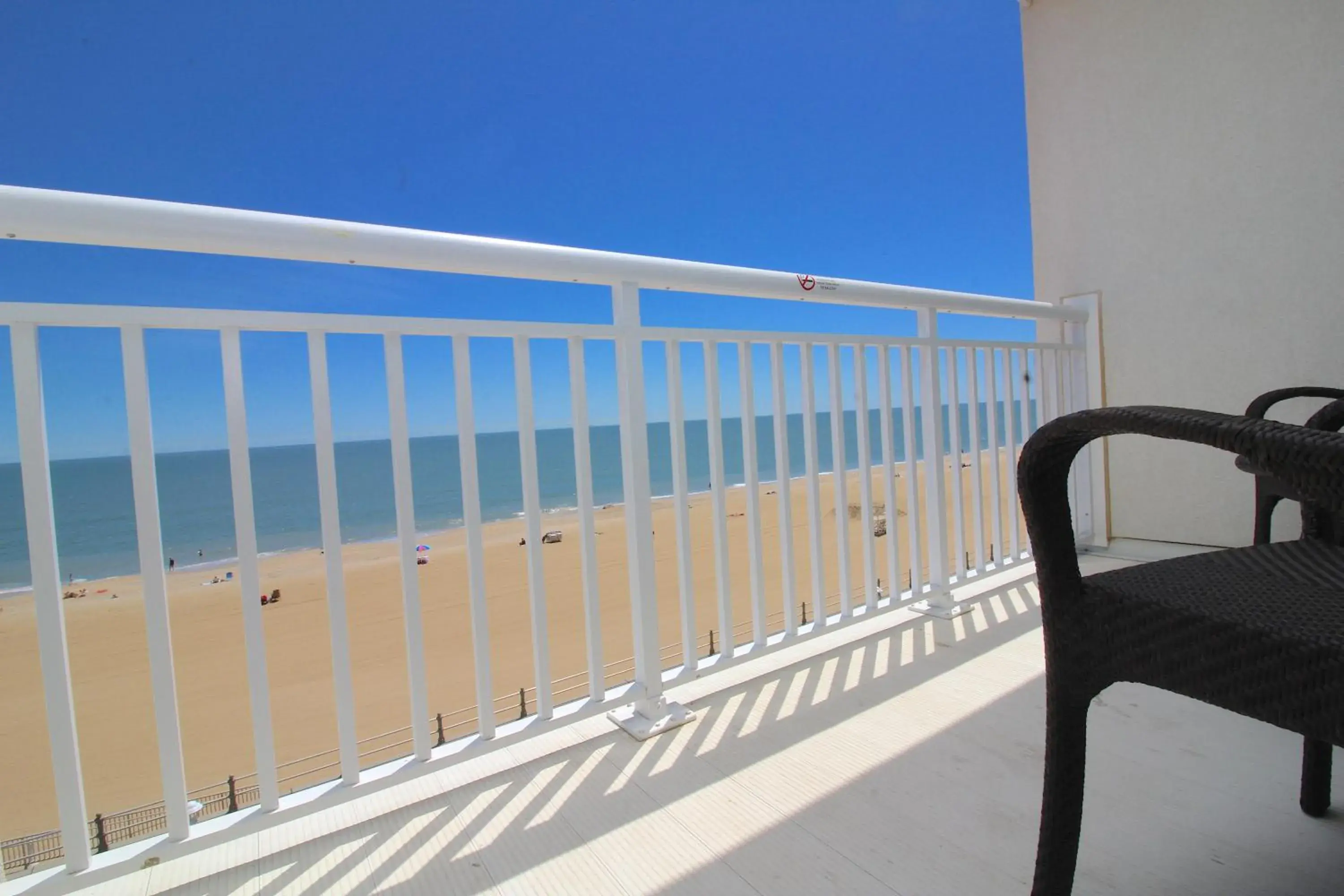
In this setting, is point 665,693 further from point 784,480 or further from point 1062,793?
point 1062,793

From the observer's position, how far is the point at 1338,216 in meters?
1.96

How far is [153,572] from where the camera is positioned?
0.83 m

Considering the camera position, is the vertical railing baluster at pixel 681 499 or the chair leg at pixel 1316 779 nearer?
the chair leg at pixel 1316 779

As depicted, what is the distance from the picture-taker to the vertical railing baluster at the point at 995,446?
202cm

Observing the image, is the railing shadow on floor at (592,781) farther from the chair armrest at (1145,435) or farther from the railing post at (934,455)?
the chair armrest at (1145,435)

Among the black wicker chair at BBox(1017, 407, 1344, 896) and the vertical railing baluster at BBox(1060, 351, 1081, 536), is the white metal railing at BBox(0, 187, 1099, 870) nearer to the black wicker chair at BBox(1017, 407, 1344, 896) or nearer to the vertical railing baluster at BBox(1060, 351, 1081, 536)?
the vertical railing baluster at BBox(1060, 351, 1081, 536)

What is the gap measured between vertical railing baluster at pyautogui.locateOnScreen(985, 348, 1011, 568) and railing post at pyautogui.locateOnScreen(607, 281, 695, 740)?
133 cm

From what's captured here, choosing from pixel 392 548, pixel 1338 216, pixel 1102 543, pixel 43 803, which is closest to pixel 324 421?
pixel 1102 543

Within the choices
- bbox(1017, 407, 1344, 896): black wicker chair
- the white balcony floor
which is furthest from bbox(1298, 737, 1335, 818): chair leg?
bbox(1017, 407, 1344, 896): black wicker chair

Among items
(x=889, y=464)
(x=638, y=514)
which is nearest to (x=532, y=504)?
(x=638, y=514)

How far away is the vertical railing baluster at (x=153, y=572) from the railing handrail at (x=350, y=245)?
0.47ft

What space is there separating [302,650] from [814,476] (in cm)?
696

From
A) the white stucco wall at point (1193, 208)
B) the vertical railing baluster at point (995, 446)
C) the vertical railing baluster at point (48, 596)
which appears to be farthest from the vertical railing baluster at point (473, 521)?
the white stucco wall at point (1193, 208)

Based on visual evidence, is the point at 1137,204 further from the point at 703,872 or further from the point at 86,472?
the point at 86,472
